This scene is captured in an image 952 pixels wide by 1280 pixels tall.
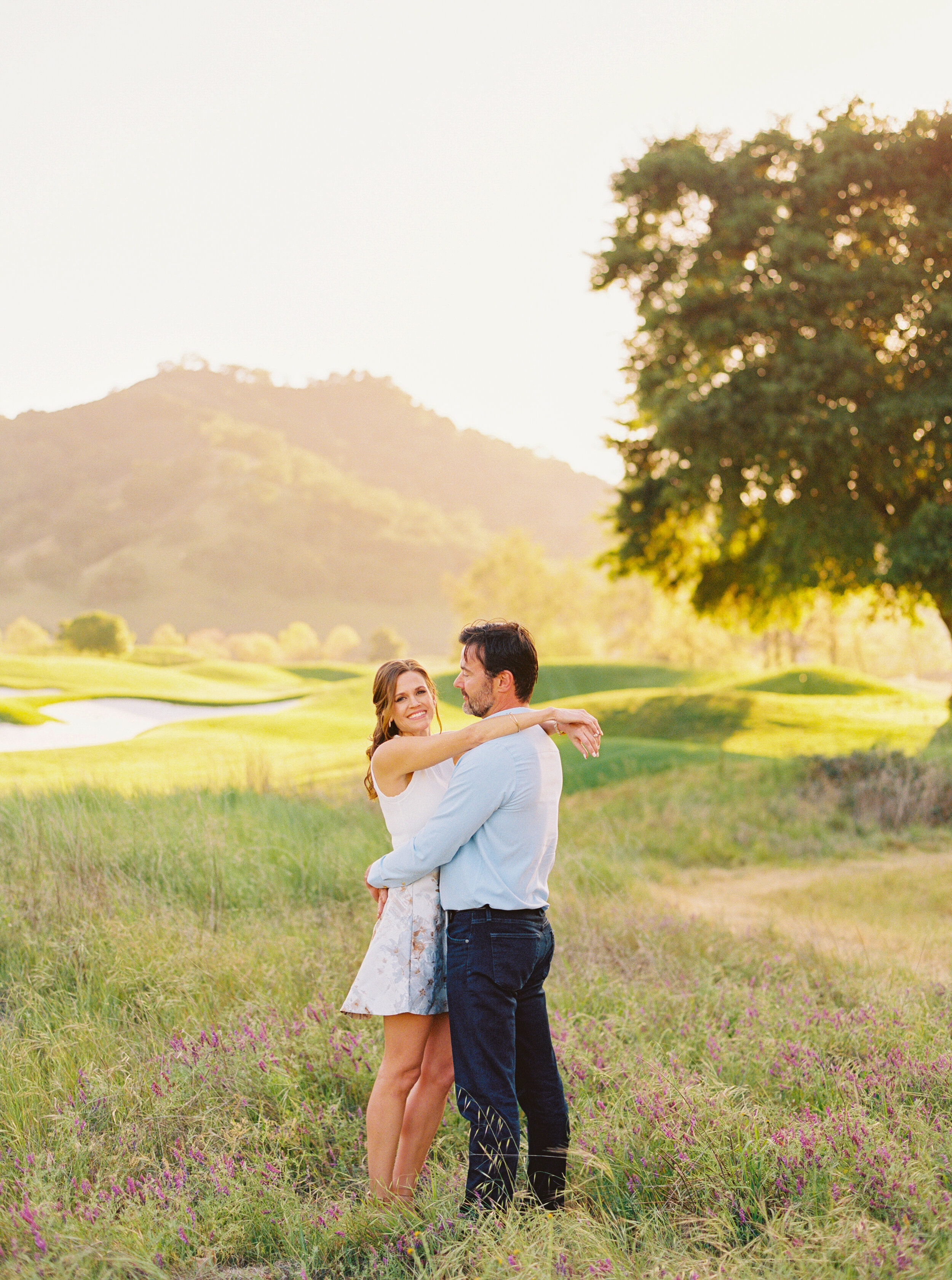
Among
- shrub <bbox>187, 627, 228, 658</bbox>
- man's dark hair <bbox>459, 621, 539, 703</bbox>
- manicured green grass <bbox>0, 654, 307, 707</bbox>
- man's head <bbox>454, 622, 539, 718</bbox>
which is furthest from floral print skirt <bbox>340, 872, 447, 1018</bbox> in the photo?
shrub <bbox>187, 627, 228, 658</bbox>

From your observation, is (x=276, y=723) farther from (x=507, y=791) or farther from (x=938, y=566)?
(x=507, y=791)

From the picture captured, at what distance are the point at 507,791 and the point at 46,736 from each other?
820cm

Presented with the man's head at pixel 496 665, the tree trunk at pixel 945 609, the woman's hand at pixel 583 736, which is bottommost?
the woman's hand at pixel 583 736

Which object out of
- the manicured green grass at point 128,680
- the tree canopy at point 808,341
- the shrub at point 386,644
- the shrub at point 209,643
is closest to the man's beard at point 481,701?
the manicured green grass at point 128,680

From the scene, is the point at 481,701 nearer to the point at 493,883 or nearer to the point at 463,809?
the point at 463,809

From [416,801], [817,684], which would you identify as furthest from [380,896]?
[817,684]

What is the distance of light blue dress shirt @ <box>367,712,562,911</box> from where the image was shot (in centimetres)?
285

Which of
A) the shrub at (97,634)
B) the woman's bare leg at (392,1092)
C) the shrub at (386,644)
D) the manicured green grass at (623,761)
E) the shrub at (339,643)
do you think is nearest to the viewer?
the woman's bare leg at (392,1092)

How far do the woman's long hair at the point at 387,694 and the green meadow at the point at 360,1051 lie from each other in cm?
149

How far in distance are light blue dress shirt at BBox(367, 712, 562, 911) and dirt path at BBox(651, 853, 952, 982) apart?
13.3ft

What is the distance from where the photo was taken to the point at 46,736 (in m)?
9.69

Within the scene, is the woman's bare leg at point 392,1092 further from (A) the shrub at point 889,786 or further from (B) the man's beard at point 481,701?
(A) the shrub at point 889,786

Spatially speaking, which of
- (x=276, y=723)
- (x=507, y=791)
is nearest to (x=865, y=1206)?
(x=507, y=791)

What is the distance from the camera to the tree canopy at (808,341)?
1698cm
